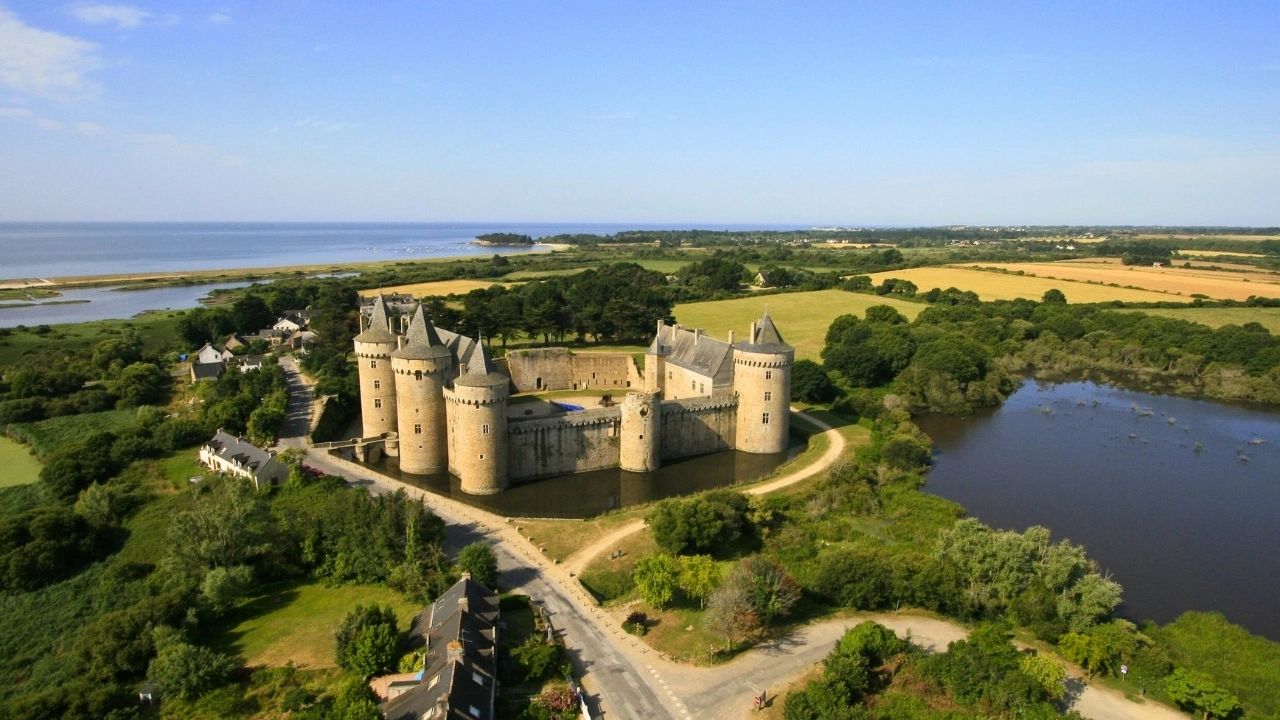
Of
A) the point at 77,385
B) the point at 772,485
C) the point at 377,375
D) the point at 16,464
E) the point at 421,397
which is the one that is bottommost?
the point at 772,485

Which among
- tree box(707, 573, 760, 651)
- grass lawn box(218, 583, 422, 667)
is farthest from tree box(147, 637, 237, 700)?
tree box(707, 573, 760, 651)

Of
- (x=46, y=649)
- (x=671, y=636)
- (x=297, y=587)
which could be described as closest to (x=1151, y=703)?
(x=671, y=636)

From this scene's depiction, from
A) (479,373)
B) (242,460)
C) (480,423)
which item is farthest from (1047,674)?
(242,460)

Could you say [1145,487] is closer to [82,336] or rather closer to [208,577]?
[208,577]

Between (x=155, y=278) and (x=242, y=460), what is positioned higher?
(x=155, y=278)

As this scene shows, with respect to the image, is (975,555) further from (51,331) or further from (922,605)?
(51,331)

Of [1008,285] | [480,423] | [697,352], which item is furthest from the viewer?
[1008,285]

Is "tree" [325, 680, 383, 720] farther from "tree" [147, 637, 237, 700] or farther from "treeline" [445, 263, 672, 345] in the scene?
"treeline" [445, 263, 672, 345]
